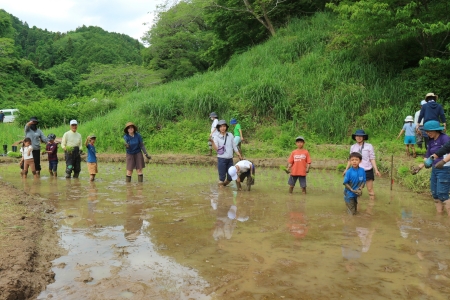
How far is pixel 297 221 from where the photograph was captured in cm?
654

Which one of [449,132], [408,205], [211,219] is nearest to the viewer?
[211,219]

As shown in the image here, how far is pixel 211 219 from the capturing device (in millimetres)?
6656

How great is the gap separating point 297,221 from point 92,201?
4.23 meters

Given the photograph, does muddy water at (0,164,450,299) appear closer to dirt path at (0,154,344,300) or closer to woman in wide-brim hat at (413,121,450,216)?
dirt path at (0,154,344,300)

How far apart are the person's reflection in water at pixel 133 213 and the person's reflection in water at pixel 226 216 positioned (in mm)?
1168

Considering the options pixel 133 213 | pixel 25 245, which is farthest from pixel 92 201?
pixel 25 245

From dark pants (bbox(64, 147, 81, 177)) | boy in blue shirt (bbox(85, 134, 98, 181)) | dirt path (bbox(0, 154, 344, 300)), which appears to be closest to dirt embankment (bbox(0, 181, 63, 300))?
dirt path (bbox(0, 154, 344, 300))

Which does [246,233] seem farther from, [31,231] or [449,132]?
[449,132]

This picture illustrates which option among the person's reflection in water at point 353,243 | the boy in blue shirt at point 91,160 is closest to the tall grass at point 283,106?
the boy in blue shirt at point 91,160

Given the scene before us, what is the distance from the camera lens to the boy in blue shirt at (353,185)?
276 inches

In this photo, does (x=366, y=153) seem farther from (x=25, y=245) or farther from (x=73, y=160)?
(x=73, y=160)

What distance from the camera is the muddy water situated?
389cm

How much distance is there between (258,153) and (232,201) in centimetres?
774

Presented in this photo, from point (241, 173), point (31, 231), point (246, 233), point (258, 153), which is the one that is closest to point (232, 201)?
point (241, 173)
